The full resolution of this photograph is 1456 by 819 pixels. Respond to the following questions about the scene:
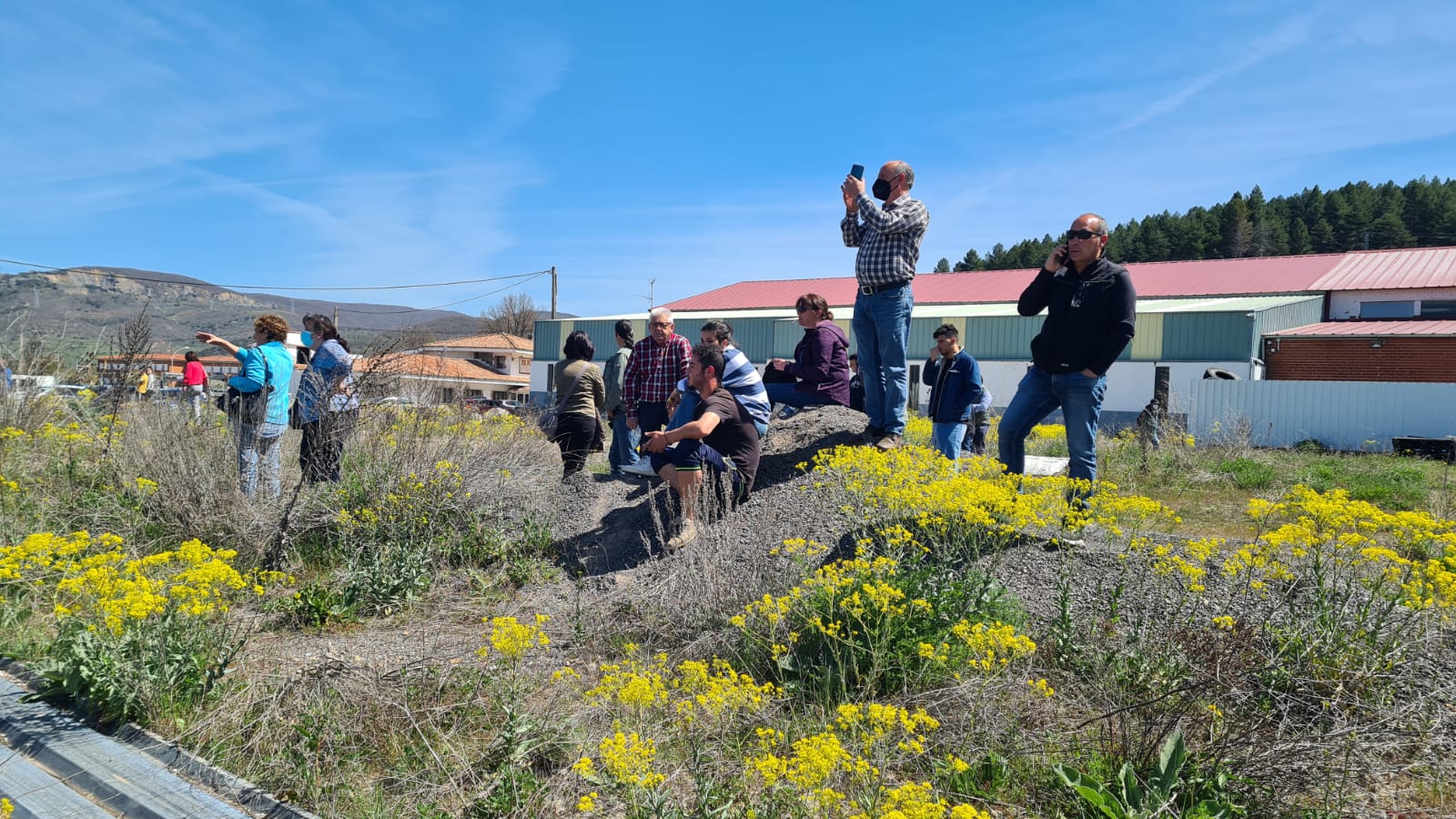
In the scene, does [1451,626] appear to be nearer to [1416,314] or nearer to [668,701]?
[668,701]

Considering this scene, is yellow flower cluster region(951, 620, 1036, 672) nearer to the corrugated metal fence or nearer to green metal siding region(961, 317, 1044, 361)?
the corrugated metal fence

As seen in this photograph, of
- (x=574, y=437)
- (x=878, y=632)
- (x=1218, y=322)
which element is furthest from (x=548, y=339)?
(x=878, y=632)

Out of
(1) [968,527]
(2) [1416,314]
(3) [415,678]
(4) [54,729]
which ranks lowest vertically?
(4) [54,729]

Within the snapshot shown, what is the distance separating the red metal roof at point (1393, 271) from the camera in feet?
93.9

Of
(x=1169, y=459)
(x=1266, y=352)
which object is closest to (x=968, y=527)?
(x=1169, y=459)

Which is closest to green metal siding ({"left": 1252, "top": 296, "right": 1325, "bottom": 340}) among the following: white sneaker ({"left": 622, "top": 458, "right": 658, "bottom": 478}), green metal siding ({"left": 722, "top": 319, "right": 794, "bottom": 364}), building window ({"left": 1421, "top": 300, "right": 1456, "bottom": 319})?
building window ({"left": 1421, "top": 300, "right": 1456, "bottom": 319})

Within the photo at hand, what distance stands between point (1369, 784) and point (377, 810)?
10.0 ft

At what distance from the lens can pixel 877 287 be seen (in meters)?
5.85

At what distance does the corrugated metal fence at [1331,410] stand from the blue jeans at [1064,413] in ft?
51.3

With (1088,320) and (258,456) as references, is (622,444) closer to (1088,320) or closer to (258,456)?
(258,456)

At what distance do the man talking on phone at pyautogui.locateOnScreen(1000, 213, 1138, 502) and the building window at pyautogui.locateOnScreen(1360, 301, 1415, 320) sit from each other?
30.8m

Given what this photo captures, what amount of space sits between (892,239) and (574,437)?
299 cm

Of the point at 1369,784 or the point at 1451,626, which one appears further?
the point at 1451,626

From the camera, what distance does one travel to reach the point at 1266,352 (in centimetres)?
2583
